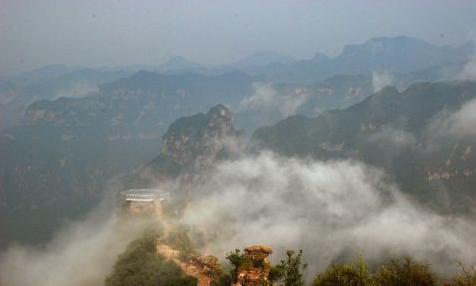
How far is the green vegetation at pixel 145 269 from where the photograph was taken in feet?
177

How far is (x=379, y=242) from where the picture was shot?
368ft

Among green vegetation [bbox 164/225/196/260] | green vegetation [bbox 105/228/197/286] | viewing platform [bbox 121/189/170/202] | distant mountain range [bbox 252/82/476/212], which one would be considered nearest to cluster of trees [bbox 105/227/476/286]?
green vegetation [bbox 105/228/197/286]

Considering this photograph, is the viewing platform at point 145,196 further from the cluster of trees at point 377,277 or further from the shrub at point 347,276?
the cluster of trees at point 377,277

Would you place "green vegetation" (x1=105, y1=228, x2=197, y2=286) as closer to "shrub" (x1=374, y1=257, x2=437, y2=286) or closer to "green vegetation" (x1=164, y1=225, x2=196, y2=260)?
"green vegetation" (x1=164, y1=225, x2=196, y2=260)

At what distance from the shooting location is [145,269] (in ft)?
192

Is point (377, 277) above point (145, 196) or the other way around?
the other way around

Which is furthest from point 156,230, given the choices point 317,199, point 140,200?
point 317,199

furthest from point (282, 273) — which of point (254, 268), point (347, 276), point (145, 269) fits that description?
point (145, 269)

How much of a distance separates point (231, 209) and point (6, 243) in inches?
3198

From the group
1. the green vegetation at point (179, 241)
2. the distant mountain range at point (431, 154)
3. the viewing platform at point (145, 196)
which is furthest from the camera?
the distant mountain range at point (431, 154)

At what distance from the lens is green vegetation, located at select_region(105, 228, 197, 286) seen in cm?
5381

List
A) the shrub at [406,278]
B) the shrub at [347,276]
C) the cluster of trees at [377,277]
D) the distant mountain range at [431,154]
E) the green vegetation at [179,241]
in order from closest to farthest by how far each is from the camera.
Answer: the shrub at [347,276], the cluster of trees at [377,277], the shrub at [406,278], the green vegetation at [179,241], the distant mountain range at [431,154]

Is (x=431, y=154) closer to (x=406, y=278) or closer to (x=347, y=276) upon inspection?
(x=406, y=278)

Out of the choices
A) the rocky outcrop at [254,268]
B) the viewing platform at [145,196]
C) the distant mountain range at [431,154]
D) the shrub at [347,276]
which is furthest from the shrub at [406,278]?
the distant mountain range at [431,154]
